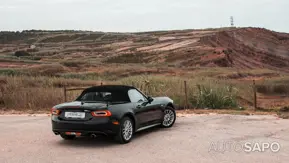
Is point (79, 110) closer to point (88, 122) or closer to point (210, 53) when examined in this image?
point (88, 122)

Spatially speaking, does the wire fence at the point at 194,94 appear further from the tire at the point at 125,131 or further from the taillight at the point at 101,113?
the taillight at the point at 101,113

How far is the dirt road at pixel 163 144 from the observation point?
25.5 feet

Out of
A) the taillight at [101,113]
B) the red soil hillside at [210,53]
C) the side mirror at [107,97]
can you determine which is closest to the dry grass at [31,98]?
the side mirror at [107,97]

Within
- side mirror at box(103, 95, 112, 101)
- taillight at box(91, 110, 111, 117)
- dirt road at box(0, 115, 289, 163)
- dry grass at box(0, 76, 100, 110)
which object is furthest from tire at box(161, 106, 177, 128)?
dry grass at box(0, 76, 100, 110)

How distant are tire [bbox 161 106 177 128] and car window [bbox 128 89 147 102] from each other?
1.18m

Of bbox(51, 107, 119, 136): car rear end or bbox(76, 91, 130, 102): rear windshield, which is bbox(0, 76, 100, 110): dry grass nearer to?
bbox(76, 91, 130, 102): rear windshield

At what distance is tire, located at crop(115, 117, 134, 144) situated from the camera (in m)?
Answer: 9.11

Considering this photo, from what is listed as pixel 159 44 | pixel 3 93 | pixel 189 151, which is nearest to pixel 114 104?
pixel 189 151

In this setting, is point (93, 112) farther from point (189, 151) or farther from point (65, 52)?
point (65, 52)

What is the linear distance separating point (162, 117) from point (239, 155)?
12.0 feet

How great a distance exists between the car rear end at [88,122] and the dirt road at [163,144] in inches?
14.0

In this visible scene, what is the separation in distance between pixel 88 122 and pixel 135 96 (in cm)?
176

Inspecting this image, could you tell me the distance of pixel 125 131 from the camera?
9320 millimetres

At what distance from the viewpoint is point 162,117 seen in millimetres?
11258
